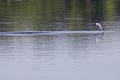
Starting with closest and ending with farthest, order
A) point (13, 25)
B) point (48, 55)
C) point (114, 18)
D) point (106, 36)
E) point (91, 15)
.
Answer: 1. point (48, 55)
2. point (106, 36)
3. point (13, 25)
4. point (114, 18)
5. point (91, 15)

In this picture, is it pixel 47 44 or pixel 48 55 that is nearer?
pixel 48 55

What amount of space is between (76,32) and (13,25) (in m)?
4.22

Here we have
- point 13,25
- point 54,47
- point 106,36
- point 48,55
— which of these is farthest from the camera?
point 13,25

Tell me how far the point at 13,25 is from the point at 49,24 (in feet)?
5.33

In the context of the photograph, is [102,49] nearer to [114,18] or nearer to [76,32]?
[76,32]

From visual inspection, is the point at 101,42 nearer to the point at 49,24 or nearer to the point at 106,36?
the point at 106,36

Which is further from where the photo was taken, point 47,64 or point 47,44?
point 47,44

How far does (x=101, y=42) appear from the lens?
21484mm

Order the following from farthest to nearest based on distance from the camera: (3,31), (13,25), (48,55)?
(13,25) < (3,31) < (48,55)

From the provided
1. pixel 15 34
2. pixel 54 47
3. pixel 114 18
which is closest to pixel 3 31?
pixel 15 34

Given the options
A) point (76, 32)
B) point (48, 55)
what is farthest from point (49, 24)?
point (48, 55)

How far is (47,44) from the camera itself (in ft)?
69.3

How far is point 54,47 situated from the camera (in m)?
→ 20.5

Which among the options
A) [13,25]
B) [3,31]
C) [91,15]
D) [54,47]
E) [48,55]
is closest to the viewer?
[48,55]
